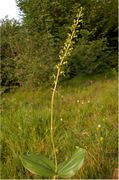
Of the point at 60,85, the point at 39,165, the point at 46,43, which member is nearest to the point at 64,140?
the point at 39,165

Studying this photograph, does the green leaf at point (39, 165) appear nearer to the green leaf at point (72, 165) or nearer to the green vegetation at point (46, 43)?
the green leaf at point (72, 165)

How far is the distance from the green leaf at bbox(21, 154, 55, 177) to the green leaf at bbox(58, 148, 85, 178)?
35mm

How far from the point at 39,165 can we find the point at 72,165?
0.12 metres

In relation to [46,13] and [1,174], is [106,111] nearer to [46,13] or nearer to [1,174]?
[1,174]

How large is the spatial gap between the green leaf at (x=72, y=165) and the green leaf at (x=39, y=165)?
0.11ft

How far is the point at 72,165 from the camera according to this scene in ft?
4.58

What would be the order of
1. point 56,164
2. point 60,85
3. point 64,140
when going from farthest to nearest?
point 60,85 → point 64,140 → point 56,164

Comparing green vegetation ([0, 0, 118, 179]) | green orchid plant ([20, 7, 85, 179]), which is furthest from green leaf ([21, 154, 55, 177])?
green vegetation ([0, 0, 118, 179])

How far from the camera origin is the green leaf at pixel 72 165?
138cm

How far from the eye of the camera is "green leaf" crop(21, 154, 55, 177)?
1.41m

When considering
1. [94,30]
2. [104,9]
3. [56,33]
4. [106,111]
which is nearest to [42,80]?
[56,33]

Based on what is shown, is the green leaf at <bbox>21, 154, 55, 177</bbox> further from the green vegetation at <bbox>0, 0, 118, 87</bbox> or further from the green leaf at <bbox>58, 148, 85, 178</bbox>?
the green vegetation at <bbox>0, 0, 118, 87</bbox>

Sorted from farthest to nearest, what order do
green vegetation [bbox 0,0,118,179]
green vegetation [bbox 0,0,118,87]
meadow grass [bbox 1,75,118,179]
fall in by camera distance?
green vegetation [bbox 0,0,118,87] < green vegetation [bbox 0,0,118,179] < meadow grass [bbox 1,75,118,179]

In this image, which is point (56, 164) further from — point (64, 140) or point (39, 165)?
point (64, 140)
